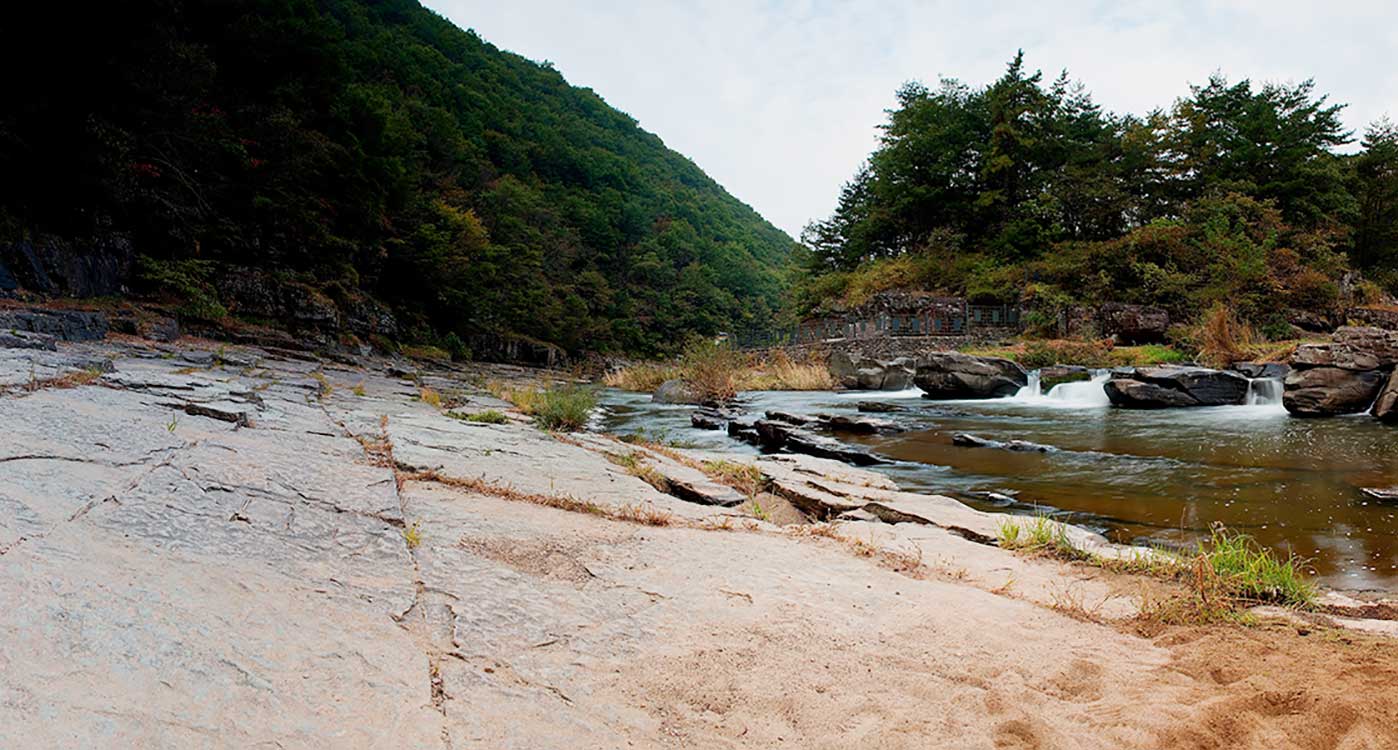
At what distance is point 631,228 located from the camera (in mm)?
62625

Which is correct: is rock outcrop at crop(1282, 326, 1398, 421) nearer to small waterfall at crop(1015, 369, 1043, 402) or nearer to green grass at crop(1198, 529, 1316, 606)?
small waterfall at crop(1015, 369, 1043, 402)

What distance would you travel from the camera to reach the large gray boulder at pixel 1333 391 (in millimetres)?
11109

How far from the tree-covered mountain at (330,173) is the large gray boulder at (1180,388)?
22.5m

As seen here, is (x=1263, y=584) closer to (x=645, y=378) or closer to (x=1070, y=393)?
(x=1070, y=393)

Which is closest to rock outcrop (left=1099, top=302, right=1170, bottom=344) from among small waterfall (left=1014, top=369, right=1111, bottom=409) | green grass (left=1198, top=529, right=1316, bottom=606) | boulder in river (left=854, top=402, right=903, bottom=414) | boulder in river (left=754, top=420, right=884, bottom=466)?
small waterfall (left=1014, top=369, right=1111, bottom=409)

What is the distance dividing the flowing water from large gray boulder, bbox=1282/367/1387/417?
43cm

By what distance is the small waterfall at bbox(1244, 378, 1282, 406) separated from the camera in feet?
42.3

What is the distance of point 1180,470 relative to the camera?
7512 mm

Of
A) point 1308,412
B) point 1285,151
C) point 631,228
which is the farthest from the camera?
point 631,228

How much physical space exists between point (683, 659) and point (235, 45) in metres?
30.9

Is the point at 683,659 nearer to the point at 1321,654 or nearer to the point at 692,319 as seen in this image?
the point at 1321,654

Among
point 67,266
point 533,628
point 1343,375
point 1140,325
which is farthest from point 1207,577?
point 1140,325

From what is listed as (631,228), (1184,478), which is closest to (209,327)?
(1184,478)

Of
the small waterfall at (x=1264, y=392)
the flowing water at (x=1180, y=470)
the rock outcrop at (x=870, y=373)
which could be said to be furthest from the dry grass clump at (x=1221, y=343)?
the rock outcrop at (x=870, y=373)
